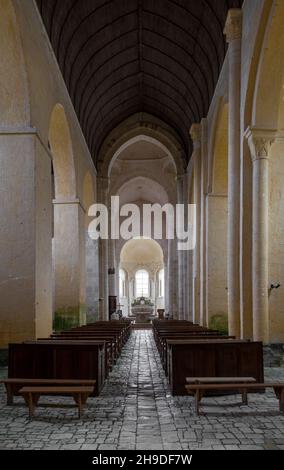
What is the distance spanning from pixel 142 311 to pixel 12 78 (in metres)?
29.8

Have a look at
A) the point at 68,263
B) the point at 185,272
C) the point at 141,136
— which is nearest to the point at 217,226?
the point at 68,263

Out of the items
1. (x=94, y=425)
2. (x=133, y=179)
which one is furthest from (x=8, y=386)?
(x=133, y=179)

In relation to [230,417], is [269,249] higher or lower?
higher

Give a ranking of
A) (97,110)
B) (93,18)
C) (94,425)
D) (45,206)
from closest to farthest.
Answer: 1. (94,425)
2. (45,206)
3. (93,18)
4. (97,110)

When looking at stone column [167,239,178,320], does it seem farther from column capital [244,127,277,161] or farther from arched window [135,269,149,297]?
column capital [244,127,277,161]

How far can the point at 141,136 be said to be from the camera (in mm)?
26750

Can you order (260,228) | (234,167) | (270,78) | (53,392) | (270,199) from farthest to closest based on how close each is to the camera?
1. (234,167)
2. (270,199)
3. (260,228)
4. (270,78)
5. (53,392)

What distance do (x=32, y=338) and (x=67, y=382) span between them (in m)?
4.13

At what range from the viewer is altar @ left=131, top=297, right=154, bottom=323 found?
125 ft

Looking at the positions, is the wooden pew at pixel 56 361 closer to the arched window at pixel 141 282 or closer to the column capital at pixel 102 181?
the column capital at pixel 102 181

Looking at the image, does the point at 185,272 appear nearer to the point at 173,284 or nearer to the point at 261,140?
the point at 173,284

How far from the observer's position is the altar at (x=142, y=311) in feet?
125

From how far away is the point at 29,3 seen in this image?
440 inches
